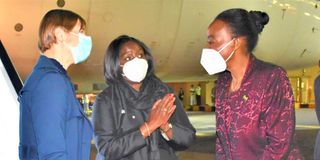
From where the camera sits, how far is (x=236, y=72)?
294 centimetres

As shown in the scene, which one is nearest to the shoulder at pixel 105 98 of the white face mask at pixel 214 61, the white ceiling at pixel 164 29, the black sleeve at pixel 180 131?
the black sleeve at pixel 180 131

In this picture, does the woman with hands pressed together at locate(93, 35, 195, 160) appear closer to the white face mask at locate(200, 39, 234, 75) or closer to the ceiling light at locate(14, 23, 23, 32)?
the white face mask at locate(200, 39, 234, 75)

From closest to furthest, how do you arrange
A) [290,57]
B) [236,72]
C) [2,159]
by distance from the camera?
1. [2,159]
2. [236,72]
3. [290,57]

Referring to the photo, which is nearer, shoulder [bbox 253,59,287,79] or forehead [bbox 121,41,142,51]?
shoulder [bbox 253,59,287,79]

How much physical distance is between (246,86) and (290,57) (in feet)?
31.5

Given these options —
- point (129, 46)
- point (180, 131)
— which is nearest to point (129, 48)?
point (129, 46)

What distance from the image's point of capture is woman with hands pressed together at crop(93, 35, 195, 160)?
122 inches

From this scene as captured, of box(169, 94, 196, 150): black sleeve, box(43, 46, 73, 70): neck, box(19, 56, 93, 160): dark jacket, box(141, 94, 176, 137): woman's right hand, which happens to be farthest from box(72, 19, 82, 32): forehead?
box(169, 94, 196, 150): black sleeve

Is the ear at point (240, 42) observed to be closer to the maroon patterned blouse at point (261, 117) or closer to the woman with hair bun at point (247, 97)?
the woman with hair bun at point (247, 97)

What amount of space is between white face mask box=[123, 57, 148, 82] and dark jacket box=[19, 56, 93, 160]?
33.2 inches

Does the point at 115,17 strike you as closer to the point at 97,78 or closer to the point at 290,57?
the point at 97,78

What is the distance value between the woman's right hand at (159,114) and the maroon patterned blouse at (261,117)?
1.11 ft

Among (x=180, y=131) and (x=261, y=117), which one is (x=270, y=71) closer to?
(x=261, y=117)

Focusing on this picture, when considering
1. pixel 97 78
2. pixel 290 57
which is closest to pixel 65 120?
pixel 97 78
